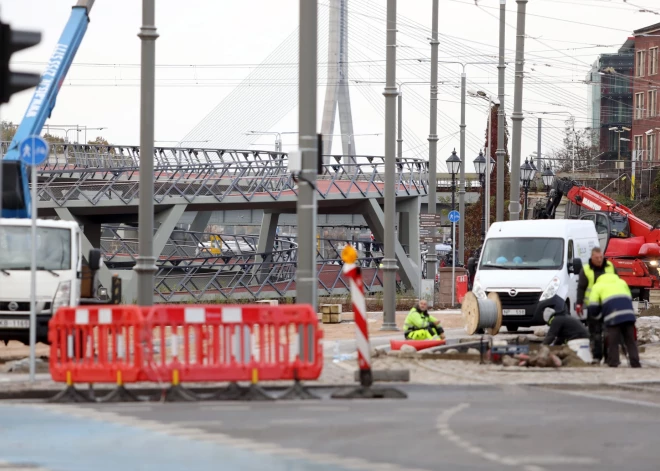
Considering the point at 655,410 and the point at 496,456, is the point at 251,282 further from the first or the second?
the point at 496,456

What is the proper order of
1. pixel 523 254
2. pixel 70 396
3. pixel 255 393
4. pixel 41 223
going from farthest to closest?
pixel 523 254 < pixel 41 223 < pixel 255 393 < pixel 70 396

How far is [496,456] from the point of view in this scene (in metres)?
Answer: 10.7

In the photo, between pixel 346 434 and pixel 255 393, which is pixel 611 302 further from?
pixel 346 434

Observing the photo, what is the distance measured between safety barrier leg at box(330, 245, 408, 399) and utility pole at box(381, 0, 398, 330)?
1259 centimetres

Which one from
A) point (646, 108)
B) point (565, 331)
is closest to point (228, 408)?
point (565, 331)

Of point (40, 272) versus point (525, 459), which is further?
point (40, 272)

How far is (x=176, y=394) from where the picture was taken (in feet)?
49.5

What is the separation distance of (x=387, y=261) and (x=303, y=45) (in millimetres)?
11258

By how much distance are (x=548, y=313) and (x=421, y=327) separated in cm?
465

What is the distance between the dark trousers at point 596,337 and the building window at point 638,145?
6391 cm

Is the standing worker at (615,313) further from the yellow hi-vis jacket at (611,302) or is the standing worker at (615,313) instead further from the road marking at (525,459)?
the road marking at (525,459)

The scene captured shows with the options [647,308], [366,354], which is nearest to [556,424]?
[366,354]

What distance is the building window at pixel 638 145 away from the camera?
8269 cm

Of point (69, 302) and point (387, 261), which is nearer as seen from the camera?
point (69, 302)
